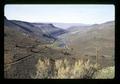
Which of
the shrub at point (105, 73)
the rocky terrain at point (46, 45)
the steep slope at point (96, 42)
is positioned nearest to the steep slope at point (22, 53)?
the rocky terrain at point (46, 45)

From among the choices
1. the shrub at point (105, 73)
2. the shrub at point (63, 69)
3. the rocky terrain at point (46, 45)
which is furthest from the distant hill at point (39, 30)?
the shrub at point (105, 73)

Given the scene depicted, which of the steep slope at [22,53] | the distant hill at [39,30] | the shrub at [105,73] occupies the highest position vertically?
the distant hill at [39,30]

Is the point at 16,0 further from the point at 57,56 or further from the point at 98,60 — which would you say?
the point at 98,60

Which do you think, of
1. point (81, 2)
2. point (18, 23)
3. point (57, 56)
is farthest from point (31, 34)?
point (81, 2)

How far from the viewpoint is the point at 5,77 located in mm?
2408

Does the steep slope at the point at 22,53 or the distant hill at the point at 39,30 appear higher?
the distant hill at the point at 39,30

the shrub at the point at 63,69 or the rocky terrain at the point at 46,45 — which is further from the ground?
the rocky terrain at the point at 46,45

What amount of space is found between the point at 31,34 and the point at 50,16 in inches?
9.8

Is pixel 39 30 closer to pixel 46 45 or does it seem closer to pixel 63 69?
pixel 46 45

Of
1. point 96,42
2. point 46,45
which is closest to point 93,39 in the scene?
point 96,42

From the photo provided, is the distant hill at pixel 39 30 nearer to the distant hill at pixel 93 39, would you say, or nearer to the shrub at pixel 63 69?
the distant hill at pixel 93 39

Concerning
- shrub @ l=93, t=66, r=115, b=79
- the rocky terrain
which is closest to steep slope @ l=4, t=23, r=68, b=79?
the rocky terrain

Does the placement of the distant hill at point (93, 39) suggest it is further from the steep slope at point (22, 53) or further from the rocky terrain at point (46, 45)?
the steep slope at point (22, 53)
